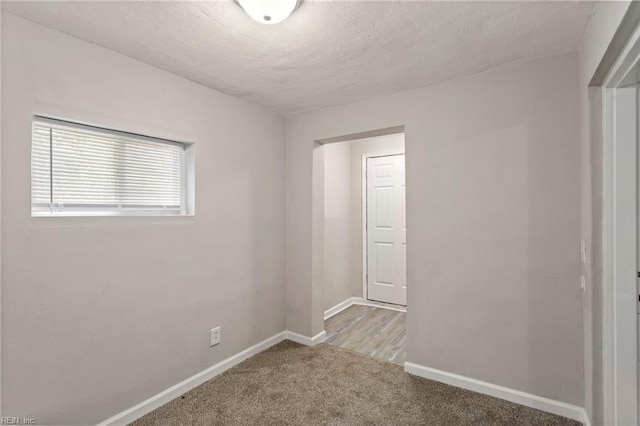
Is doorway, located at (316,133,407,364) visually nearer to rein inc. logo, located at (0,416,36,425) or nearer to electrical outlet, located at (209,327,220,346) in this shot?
electrical outlet, located at (209,327,220,346)

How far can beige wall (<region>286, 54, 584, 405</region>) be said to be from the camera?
1.96 meters

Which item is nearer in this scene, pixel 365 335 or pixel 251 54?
pixel 251 54

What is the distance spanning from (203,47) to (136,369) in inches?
81.2

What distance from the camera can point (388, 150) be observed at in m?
4.17

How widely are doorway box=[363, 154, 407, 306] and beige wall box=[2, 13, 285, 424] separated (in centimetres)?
188

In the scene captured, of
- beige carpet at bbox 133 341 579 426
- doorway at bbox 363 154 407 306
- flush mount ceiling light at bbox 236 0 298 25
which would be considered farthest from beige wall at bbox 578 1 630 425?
doorway at bbox 363 154 407 306

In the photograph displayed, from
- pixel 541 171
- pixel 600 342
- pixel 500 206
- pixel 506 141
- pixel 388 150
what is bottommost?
pixel 600 342

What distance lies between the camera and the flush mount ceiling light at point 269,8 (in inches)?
54.1

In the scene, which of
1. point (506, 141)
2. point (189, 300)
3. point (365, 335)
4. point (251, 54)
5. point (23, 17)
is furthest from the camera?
point (365, 335)

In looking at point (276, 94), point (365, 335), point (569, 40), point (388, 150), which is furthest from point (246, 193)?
point (569, 40)

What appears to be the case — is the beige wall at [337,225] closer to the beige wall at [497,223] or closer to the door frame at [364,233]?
the door frame at [364,233]

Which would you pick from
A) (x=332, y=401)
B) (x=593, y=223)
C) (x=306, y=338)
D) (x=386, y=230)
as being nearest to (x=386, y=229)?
(x=386, y=230)

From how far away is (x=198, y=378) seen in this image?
92.2 inches

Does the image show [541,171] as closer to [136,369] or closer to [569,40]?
[569,40]
